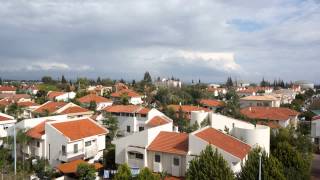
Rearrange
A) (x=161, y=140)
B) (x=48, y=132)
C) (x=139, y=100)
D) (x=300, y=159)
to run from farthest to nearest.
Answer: (x=139, y=100) → (x=48, y=132) → (x=161, y=140) → (x=300, y=159)

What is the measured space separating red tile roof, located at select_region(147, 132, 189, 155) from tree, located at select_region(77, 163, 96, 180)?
5.08 meters

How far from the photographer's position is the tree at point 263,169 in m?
22.0

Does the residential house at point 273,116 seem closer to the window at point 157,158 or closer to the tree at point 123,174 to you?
the window at point 157,158

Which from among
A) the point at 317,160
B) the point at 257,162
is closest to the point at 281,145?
the point at 257,162

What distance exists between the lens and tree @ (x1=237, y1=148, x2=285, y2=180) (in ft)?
72.1

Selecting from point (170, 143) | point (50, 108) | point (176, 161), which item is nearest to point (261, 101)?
point (50, 108)

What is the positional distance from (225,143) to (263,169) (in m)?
6.03

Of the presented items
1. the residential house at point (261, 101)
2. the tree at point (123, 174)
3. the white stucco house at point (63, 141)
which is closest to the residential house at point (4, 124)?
the white stucco house at point (63, 141)

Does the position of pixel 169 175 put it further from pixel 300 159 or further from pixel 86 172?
pixel 300 159

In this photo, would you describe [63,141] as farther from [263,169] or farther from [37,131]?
[263,169]

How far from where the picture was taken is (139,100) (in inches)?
3361

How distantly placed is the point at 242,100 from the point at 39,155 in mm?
63680

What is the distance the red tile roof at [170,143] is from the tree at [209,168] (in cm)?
542

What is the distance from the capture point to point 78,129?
114 ft
